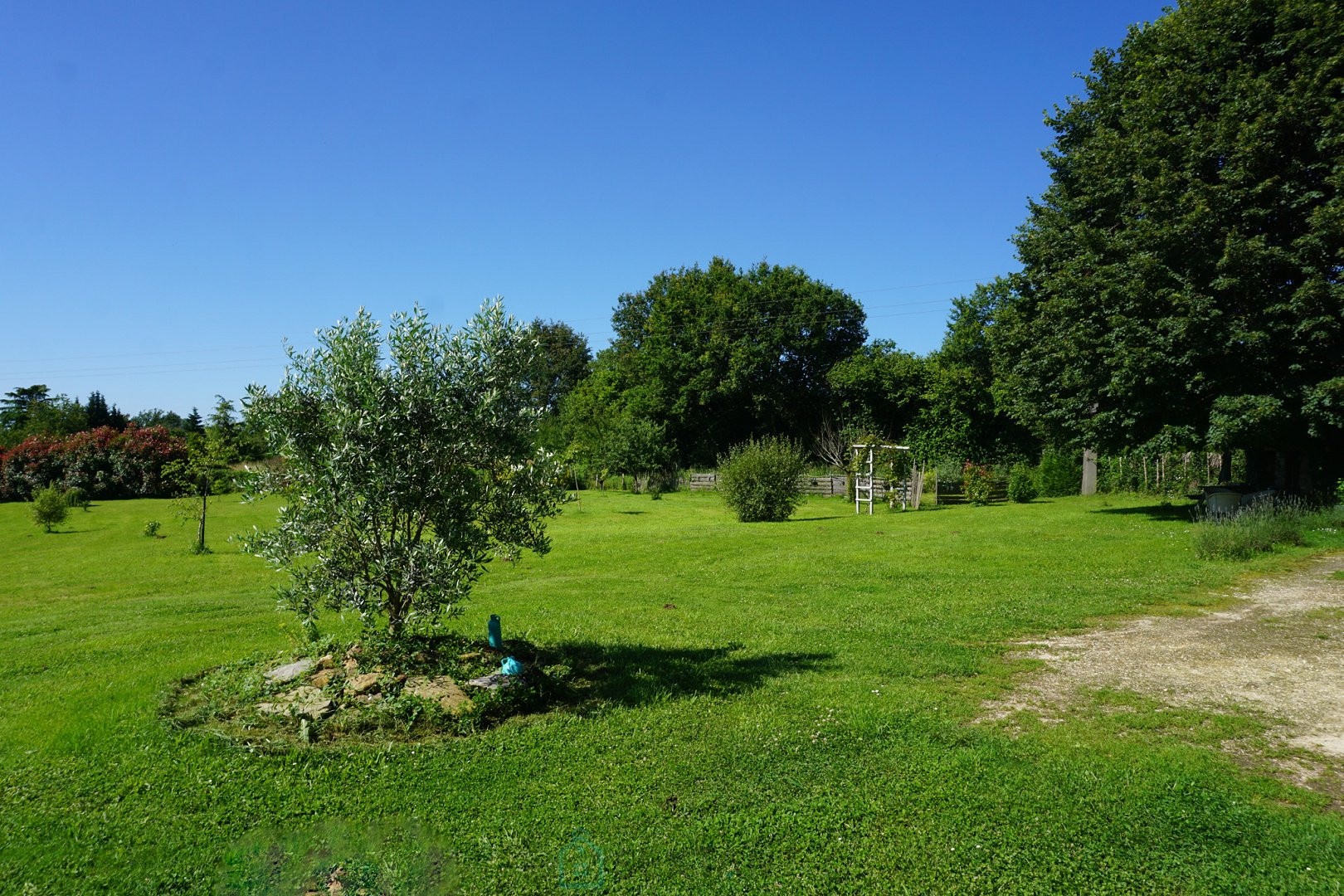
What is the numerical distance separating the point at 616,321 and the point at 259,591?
172 ft

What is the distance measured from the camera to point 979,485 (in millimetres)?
28109

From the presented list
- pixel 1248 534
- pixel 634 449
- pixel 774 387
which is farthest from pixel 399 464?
pixel 774 387

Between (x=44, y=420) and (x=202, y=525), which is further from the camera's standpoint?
(x=44, y=420)

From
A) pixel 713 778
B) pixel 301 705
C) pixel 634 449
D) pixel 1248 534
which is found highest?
pixel 634 449

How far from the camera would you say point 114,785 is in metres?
4.93

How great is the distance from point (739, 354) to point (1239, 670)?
39.2 metres

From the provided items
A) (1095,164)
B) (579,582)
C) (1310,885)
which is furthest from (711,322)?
(1310,885)

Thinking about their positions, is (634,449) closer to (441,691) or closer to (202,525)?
(202,525)

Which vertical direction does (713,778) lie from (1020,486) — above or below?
below

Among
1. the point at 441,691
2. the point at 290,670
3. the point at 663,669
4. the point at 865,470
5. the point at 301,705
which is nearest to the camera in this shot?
the point at 301,705

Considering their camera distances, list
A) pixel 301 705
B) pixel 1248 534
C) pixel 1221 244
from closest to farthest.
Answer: pixel 301 705 < pixel 1248 534 < pixel 1221 244

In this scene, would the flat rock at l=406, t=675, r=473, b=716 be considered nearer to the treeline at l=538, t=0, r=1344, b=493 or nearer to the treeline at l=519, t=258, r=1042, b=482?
the treeline at l=538, t=0, r=1344, b=493

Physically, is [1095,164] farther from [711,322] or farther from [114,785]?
[711,322]

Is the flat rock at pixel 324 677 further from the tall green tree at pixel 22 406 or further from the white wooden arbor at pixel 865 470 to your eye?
the tall green tree at pixel 22 406
